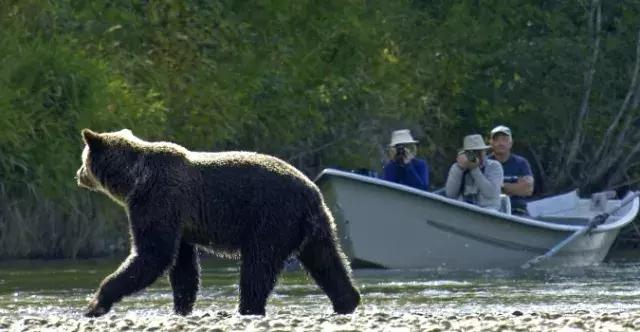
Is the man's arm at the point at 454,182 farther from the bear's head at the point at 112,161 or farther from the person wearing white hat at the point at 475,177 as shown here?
the bear's head at the point at 112,161

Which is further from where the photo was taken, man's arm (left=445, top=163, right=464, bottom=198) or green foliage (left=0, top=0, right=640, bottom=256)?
green foliage (left=0, top=0, right=640, bottom=256)

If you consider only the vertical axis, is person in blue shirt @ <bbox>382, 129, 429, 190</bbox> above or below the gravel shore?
above

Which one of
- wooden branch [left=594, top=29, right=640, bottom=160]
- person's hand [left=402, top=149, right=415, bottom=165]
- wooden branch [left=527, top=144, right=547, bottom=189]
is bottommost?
person's hand [left=402, top=149, right=415, bottom=165]

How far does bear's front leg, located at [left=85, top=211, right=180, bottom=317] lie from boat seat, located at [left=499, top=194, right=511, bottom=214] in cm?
861

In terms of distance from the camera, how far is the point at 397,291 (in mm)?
17984

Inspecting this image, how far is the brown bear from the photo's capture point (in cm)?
1343

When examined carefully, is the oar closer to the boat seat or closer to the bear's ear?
the boat seat

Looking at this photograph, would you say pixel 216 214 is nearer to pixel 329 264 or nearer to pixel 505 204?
pixel 329 264

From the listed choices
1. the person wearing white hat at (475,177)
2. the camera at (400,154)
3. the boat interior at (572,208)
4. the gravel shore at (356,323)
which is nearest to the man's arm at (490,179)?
the person wearing white hat at (475,177)

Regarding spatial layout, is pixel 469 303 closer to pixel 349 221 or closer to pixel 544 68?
pixel 349 221

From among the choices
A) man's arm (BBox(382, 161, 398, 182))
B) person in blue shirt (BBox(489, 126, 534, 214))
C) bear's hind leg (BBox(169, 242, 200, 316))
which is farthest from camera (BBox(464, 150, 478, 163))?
bear's hind leg (BBox(169, 242, 200, 316))

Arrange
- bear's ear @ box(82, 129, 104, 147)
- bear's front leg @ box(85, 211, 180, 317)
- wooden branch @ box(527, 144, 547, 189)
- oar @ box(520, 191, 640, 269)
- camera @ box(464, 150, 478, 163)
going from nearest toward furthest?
bear's front leg @ box(85, 211, 180, 317), bear's ear @ box(82, 129, 104, 147), camera @ box(464, 150, 478, 163), oar @ box(520, 191, 640, 269), wooden branch @ box(527, 144, 547, 189)

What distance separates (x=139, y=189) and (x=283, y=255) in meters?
1.00

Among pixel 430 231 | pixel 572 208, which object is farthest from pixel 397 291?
pixel 572 208
